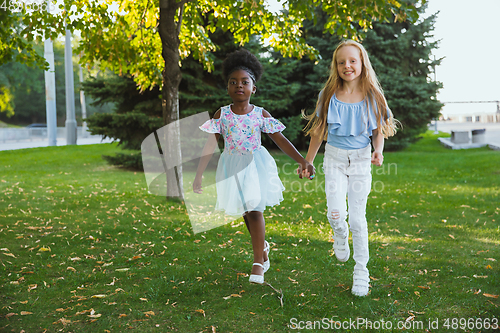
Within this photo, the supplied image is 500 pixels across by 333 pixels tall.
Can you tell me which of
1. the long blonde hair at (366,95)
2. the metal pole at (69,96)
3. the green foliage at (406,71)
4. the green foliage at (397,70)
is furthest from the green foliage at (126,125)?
the metal pole at (69,96)

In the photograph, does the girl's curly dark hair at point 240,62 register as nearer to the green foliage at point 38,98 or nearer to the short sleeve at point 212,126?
the short sleeve at point 212,126

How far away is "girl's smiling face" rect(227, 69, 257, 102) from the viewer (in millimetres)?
3592

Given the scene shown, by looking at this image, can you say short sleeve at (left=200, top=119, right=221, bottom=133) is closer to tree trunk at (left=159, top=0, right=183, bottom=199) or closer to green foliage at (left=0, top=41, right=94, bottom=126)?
tree trunk at (left=159, top=0, right=183, bottom=199)

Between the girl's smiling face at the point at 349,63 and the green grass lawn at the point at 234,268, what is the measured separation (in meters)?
1.77

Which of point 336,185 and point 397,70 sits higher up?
point 397,70

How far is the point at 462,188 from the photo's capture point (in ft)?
29.3

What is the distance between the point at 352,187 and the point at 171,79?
4872mm

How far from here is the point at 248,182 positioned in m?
3.62

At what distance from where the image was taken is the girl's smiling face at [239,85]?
3592 mm

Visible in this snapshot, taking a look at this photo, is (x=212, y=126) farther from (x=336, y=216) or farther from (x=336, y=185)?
(x=336, y=216)

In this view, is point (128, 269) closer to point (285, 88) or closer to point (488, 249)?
point (488, 249)

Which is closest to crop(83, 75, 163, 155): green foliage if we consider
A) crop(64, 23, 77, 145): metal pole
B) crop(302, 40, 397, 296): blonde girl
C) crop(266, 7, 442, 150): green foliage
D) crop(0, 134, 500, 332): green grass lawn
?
crop(0, 134, 500, 332): green grass lawn

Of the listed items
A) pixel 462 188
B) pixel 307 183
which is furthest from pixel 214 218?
pixel 462 188

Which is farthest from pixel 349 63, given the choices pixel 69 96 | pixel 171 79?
pixel 69 96
